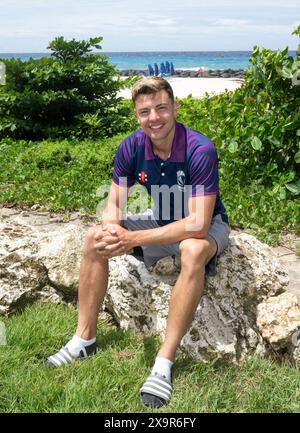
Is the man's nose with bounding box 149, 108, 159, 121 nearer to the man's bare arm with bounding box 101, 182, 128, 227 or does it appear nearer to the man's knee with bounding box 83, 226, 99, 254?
the man's bare arm with bounding box 101, 182, 128, 227

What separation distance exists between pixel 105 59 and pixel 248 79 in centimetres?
522

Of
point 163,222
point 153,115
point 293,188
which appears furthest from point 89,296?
point 293,188

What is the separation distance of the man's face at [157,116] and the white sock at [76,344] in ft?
4.44

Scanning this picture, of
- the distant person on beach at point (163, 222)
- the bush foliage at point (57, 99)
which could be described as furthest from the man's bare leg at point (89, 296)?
the bush foliage at point (57, 99)

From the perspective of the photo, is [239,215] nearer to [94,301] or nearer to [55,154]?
[94,301]

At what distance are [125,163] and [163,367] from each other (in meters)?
1.35

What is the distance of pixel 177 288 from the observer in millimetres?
3674

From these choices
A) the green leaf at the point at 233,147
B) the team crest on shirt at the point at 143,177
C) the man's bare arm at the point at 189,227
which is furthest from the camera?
the green leaf at the point at 233,147

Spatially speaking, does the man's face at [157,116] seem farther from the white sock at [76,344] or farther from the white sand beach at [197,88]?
the white sand beach at [197,88]

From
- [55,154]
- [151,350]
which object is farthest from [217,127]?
[151,350]

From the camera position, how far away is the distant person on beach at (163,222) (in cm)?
367

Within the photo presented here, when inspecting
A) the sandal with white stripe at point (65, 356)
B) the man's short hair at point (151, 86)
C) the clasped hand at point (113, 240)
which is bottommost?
the sandal with white stripe at point (65, 356)

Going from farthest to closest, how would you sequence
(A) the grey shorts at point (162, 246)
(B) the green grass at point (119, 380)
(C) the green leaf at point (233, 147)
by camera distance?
(C) the green leaf at point (233, 147)
(A) the grey shorts at point (162, 246)
(B) the green grass at point (119, 380)

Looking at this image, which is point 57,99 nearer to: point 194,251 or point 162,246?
point 162,246
